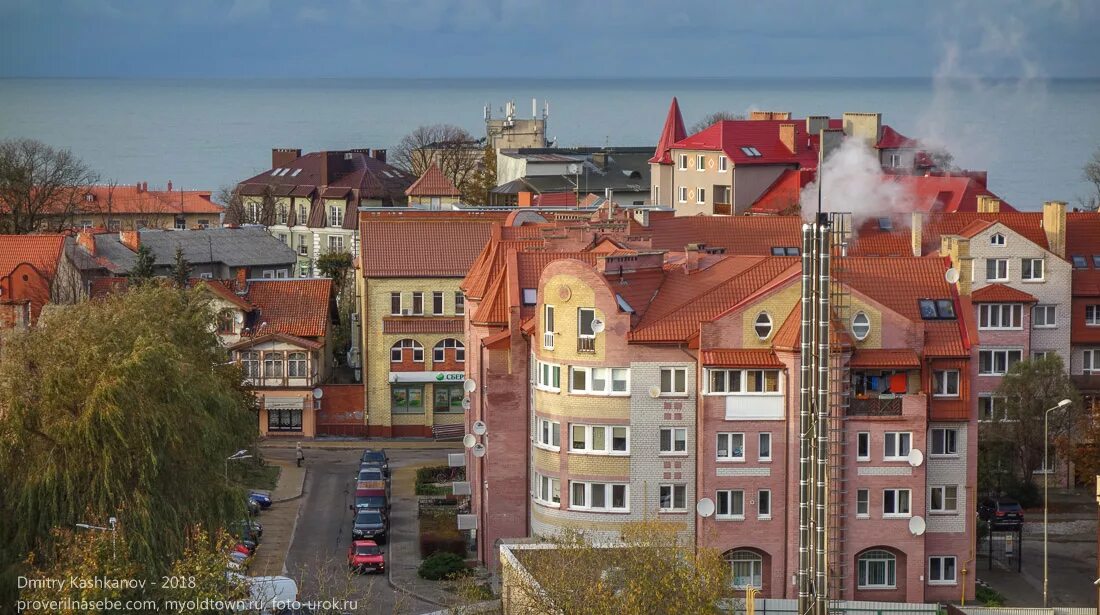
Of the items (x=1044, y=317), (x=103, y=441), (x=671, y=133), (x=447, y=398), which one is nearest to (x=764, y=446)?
(x=103, y=441)

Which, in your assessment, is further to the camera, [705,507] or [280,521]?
→ [280,521]

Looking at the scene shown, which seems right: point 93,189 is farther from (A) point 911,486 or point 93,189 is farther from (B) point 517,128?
(A) point 911,486

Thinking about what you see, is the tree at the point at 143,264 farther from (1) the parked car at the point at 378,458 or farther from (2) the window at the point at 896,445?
(2) the window at the point at 896,445

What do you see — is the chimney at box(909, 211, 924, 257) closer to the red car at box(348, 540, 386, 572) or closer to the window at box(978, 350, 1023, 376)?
the window at box(978, 350, 1023, 376)

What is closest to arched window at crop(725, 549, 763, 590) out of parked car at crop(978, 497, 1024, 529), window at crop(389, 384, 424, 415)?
parked car at crop(978, 497, 1024, 529)

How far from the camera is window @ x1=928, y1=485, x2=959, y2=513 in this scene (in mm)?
56625

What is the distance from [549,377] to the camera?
57688 millimetres

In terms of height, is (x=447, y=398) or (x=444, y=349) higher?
(x=444, y=349)

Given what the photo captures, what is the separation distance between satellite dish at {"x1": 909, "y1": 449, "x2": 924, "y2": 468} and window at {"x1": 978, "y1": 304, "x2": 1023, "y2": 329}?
69.7 feet

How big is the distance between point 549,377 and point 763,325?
6221 mm

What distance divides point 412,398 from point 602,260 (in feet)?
99.7

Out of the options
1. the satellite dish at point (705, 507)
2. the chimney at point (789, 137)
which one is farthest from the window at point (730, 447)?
the chimney at point (789, 137)

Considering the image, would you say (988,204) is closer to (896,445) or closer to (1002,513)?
(1002,513)

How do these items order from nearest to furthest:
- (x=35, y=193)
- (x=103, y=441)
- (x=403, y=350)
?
(x=103, y=441) → (x=403, y=350) → (x=35, y=193)
